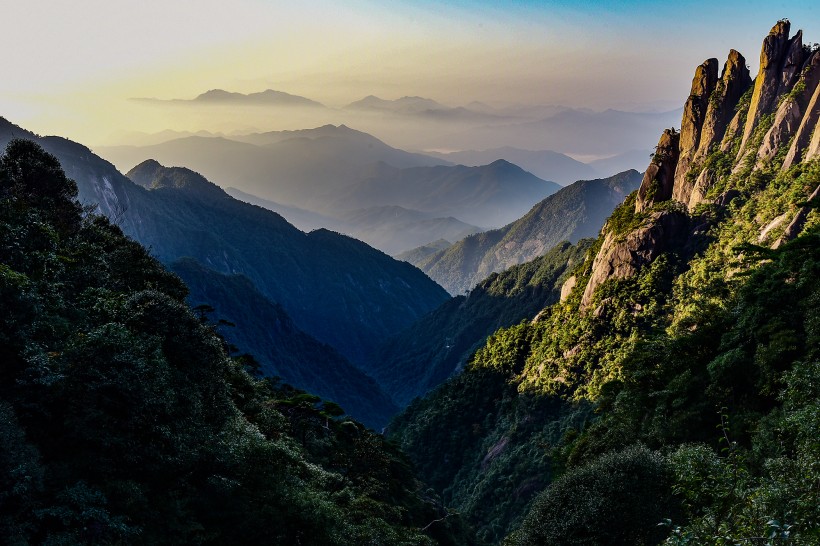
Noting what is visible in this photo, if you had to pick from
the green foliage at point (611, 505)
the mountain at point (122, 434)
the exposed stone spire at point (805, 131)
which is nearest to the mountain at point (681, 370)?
the green foliage at point (611, 505)

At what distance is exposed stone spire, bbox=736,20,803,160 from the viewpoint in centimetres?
6969

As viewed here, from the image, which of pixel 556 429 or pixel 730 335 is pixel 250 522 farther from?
pixel 556 429

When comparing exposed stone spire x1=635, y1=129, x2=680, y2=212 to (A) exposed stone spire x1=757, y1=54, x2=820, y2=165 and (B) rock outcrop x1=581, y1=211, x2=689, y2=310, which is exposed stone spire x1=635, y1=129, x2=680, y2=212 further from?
(A) exposed stone spire x1=757, y1=54, x2=820, y2=165

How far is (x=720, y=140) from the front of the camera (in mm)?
77375

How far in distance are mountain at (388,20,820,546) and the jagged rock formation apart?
264 mm

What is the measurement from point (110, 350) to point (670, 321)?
194ft

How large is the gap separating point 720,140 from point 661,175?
9.18 m

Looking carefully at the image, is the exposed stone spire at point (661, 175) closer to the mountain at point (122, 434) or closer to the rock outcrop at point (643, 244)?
the rock outcrop at point (643, 244)

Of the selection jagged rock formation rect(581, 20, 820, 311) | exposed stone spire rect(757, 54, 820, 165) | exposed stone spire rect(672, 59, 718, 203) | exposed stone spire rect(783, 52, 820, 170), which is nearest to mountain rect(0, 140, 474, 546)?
jagged rock formation rect(581, 20, 820, 311)

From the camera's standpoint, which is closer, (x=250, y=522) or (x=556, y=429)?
(x=250, y=522)

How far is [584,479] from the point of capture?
93.8 feet

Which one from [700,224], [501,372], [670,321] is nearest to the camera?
[670,321]

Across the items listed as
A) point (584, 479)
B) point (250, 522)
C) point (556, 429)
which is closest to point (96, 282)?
point (250, 522)

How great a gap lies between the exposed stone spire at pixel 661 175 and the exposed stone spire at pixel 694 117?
53.5 inches
